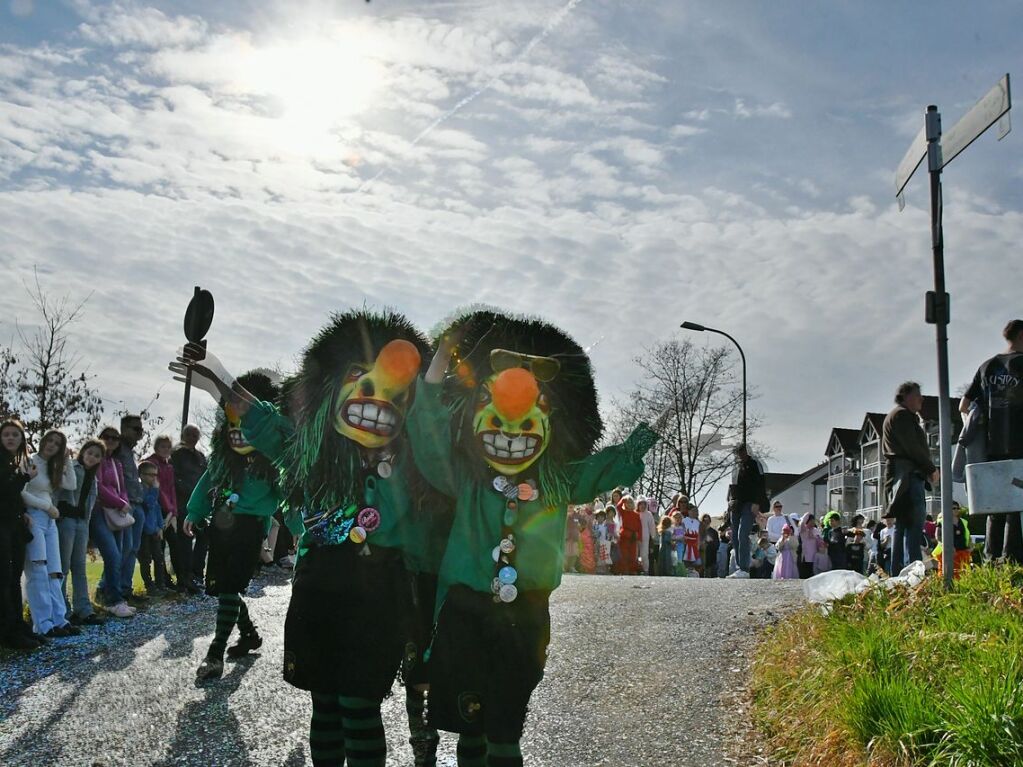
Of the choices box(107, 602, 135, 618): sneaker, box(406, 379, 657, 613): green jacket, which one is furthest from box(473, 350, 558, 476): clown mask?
box(107, 602, 135, 618): sneaker

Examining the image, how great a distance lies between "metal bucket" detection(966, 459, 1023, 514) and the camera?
5.95 metres

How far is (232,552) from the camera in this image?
261 inches

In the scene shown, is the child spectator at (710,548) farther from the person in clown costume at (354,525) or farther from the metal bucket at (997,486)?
the person in clown costume at (354,525)

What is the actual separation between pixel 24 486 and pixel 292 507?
483cm

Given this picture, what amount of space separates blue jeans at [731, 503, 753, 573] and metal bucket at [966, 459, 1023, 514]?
6614mm

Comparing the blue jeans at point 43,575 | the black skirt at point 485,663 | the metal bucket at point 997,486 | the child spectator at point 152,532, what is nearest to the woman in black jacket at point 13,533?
the blue jeans at point 43,575

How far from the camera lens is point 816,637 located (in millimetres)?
5785

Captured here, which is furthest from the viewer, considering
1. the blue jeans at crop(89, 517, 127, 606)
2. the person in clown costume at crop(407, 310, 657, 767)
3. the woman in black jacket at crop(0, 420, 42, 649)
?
the blue jeans at crop(89, 517, 127, 606)

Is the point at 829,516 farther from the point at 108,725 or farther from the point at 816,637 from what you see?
the point at 108,725

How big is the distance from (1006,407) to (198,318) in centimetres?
544

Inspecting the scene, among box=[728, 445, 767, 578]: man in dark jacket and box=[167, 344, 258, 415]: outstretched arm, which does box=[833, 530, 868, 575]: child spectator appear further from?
box=[167, 344, 258, 415]: outstretched arm

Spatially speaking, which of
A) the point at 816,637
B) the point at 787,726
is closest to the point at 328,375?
the point at 787,726

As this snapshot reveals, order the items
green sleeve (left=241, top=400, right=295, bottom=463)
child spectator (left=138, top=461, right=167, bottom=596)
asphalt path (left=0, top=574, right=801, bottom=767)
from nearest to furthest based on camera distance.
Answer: green sleeve (left=241, top=400, right=295, bottom=463) → asphalt path (left=0, top=574, right=801, bottom=767) → child spectator (left=138, top=461, right=167, bottom=596)

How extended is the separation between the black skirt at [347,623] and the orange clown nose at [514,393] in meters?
0.80
